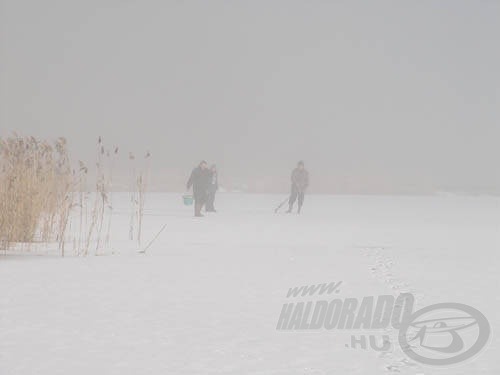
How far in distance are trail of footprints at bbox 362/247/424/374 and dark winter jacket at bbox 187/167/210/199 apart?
7.04 meters

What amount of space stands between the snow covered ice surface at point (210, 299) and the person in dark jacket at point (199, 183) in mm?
5465

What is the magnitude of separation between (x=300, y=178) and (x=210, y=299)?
11837 millimetres

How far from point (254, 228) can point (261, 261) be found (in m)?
4.77

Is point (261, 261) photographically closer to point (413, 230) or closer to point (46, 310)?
point (46, 310)

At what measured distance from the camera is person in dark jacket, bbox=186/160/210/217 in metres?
14.7

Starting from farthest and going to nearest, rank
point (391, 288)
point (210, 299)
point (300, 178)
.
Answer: point (300, 178), point (391, 288), point (210, 299)

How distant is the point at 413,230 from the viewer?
39.3ft
